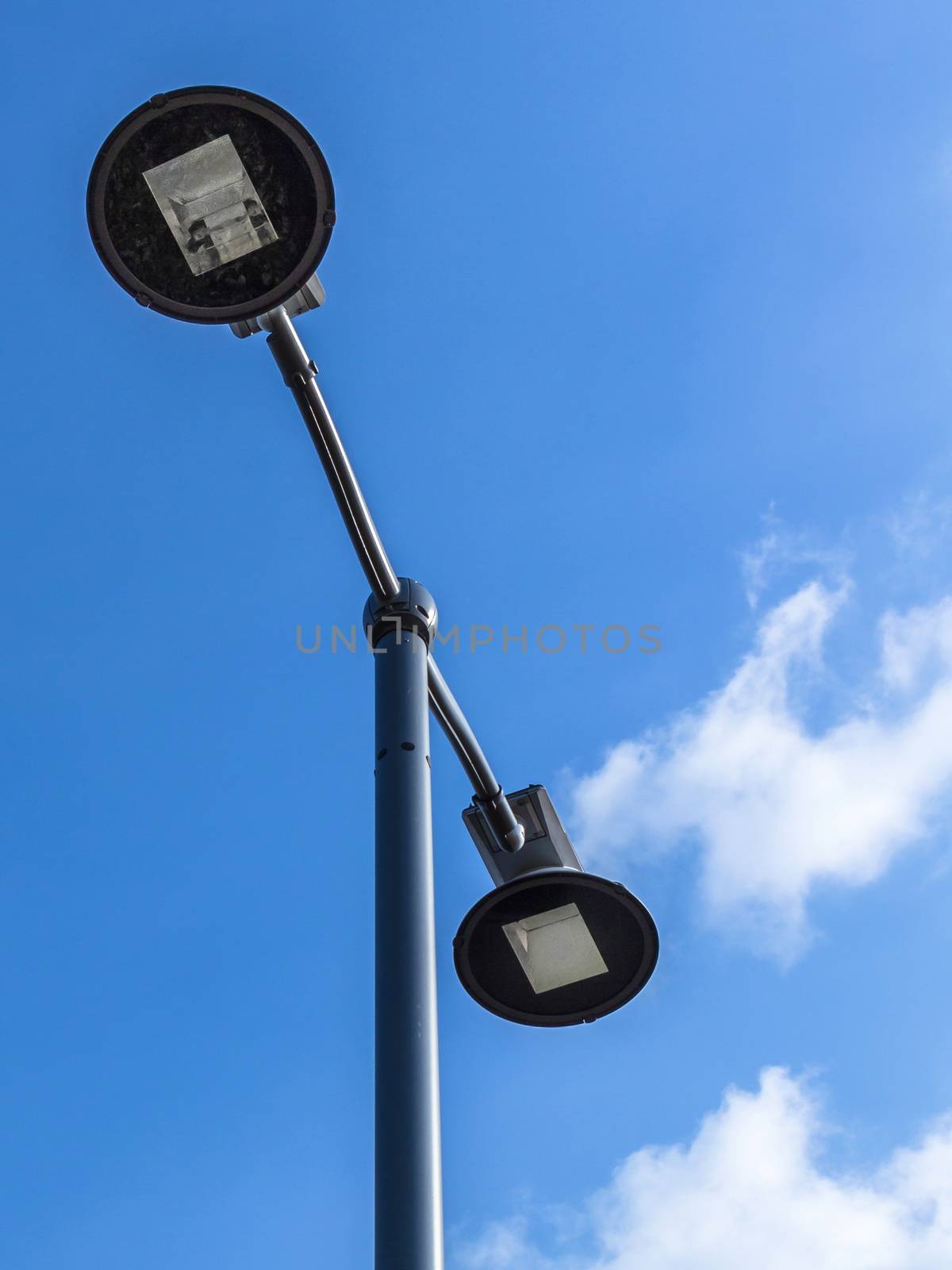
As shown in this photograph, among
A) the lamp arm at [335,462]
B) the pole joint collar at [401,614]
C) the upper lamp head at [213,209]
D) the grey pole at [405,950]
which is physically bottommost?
the grey pole at [405,950]

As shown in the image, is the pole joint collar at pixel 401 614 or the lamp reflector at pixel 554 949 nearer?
the pole joint collar at pixel 401 614

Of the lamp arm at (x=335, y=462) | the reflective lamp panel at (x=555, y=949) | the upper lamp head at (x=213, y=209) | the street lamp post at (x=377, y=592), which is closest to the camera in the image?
the street lamp post at (x=377, y=592)

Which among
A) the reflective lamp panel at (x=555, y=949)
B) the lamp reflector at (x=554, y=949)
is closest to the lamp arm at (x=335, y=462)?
the reflective lamp panel at (x=555, y=949)

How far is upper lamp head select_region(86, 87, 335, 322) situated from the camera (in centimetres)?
384

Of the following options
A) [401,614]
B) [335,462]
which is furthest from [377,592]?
[335,462]

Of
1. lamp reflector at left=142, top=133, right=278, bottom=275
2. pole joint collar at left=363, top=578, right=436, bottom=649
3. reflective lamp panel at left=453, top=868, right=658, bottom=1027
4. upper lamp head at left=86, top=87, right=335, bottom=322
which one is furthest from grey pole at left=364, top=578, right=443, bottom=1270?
lamp reflector at left=142, top=133, right=278, bottom=275

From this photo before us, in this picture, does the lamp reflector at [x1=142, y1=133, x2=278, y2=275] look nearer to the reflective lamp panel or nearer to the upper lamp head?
the upper lamp head

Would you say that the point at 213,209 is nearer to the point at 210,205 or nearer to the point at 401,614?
the point at 210,205

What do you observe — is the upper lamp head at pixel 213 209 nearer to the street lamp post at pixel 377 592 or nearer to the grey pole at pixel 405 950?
the street lamp post at pixel 377 592

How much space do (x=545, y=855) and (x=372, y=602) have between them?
115 centimetres

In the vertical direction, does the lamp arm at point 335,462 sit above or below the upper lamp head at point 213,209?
below

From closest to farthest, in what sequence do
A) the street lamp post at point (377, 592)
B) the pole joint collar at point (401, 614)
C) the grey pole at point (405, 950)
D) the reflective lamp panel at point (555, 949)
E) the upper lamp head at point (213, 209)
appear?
the grey pole at point (405, 950)
the street lamp post at point (377, 592)
the upper lamp head at point (213, 209)
the pole joint collar at point (401, 614)
the reflective lamp panel at point (555, 949)

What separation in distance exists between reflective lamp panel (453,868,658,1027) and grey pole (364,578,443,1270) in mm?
943

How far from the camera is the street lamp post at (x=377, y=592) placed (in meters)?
3.24
